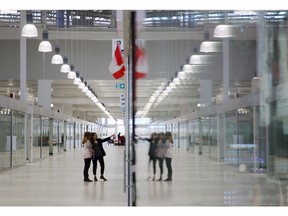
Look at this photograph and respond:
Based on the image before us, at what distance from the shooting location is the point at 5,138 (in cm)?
2159

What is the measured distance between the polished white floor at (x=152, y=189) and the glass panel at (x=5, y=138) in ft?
→ 5.70

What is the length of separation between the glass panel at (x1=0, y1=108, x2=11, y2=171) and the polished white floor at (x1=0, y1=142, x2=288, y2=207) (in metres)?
1.74

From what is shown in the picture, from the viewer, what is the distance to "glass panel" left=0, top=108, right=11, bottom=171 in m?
21.0

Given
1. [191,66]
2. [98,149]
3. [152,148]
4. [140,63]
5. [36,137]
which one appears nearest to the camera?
[140,63]

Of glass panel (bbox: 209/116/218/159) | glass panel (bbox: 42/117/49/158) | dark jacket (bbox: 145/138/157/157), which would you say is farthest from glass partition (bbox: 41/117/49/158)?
dark jacket (bbox: 145/138/157/157)

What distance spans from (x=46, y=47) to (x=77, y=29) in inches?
358

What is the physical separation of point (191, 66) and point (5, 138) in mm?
7478

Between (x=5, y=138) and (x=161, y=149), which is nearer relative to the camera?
(x=161, y=149)

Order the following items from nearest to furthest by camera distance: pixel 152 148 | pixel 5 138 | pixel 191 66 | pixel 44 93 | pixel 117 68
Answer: pixel 152 148 → pixel 117 68 → pixel 191 66 → pixel 5 138 → pixel 44 93

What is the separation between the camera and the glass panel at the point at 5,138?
68.7ft

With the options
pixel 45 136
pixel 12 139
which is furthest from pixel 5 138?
pixel 45 136

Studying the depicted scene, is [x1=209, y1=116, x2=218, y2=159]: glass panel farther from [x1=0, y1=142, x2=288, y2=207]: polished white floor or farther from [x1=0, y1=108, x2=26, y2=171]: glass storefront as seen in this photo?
[x1=0, y1=108, x2=26, y2=171]: glass storefront

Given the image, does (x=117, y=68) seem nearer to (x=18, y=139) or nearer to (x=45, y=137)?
(x=18, y=139)
